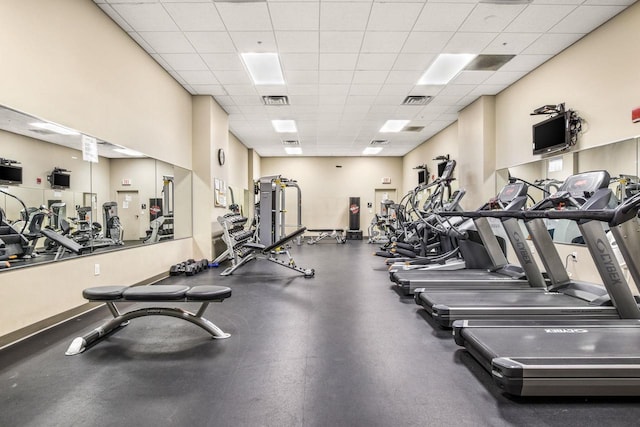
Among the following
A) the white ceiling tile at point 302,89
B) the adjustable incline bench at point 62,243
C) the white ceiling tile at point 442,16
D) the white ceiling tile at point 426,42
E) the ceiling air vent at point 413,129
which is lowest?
the adjustable incline bench at point 62,243

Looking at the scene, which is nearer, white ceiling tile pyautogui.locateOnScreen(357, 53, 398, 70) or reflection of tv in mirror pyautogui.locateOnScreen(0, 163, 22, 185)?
reflection of tv in mirror pyautogui.locateOnScreen(0, 163, 22, 185)

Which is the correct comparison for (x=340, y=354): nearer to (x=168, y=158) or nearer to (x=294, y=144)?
(x=168, y=158)

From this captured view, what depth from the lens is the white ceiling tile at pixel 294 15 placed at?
3.51 meters

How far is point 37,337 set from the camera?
8.70 feet

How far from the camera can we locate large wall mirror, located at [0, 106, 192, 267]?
273cm

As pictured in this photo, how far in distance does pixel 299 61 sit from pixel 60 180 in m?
3.43

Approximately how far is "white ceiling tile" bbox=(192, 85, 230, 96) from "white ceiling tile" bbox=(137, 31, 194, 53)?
1.23 m

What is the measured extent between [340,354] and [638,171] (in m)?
3.74

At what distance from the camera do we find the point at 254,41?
167 inches

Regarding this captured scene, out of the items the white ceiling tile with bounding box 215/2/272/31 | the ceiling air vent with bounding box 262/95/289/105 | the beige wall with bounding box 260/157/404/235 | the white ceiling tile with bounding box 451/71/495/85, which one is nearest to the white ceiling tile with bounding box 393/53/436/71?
the white ceiling tile with bounding box 451/71/495/85

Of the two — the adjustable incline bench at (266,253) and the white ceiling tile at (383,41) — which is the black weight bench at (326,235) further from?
the white ceiling tile at (383,41)

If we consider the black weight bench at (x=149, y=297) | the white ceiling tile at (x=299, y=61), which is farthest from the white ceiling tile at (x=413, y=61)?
the black weight bench at (x=149, y=297)

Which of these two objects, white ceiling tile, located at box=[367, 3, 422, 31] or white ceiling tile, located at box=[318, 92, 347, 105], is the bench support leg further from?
white ceiling tile, located at box=[318, 92, 347, 105]

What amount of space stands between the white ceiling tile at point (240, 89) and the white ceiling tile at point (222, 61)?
69 cm
